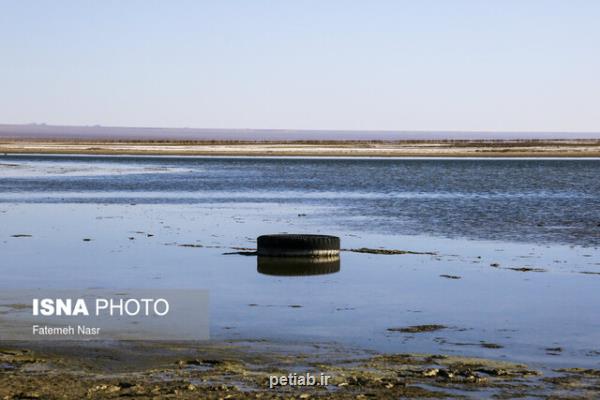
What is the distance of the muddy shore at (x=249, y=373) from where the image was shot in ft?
38.2

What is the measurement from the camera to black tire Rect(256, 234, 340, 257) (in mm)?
23859

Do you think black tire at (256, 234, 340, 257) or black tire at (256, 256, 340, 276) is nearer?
black tire at (256, 256, 340, 276)

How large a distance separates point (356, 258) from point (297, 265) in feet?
7.21

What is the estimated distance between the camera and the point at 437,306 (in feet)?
59.0

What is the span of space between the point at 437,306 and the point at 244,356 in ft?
17.5

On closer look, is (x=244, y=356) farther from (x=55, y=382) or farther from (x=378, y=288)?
(x=378, y=288)

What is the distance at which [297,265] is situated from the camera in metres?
23.2

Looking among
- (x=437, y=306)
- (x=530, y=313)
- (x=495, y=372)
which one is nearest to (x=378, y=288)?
(x=437, y=306)

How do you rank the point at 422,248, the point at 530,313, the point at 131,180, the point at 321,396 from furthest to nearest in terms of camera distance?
the point at 131,180 < the point at 422,248 < the point at 530,313 < the point at 321,396

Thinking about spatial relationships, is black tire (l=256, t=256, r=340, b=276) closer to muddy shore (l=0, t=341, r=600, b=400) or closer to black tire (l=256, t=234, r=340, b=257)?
black tire (l=256, t=234, r=340, b=257)

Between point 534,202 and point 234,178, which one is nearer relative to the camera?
point 534,202
